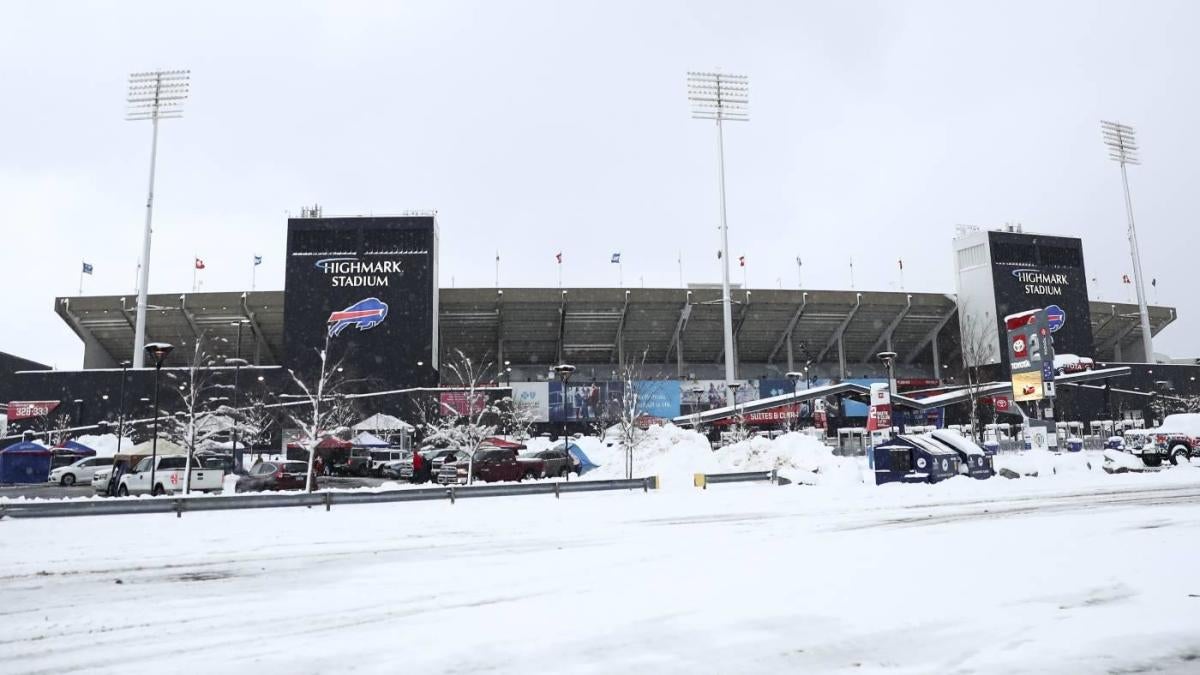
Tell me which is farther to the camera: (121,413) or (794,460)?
(121,413)

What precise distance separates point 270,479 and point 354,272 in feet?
108

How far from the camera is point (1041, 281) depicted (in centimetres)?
7256

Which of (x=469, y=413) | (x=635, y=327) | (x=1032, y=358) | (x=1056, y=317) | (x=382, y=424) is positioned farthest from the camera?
(x=1056, y=317)

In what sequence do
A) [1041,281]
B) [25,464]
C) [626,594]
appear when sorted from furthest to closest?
1. [1041,281]
2. [25,464]
3. [626,594]

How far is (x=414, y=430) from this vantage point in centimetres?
5162

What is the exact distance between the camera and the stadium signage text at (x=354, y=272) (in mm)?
58219

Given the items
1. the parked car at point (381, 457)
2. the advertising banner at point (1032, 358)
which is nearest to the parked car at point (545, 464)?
the parked car at point (381, 457)

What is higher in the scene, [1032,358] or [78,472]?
[1032,358]

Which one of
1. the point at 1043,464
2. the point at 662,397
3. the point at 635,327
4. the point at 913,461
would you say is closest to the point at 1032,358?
the point at 1043,464

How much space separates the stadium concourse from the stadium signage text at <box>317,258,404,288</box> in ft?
21.7

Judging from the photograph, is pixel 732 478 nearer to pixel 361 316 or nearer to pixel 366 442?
pixel 366 442

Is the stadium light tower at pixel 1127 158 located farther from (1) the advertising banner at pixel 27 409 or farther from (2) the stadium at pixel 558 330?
(1) the advertising banner at pixel 27 409

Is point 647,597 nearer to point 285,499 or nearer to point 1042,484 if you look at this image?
point 285,499

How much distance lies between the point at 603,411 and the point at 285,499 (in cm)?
4197
